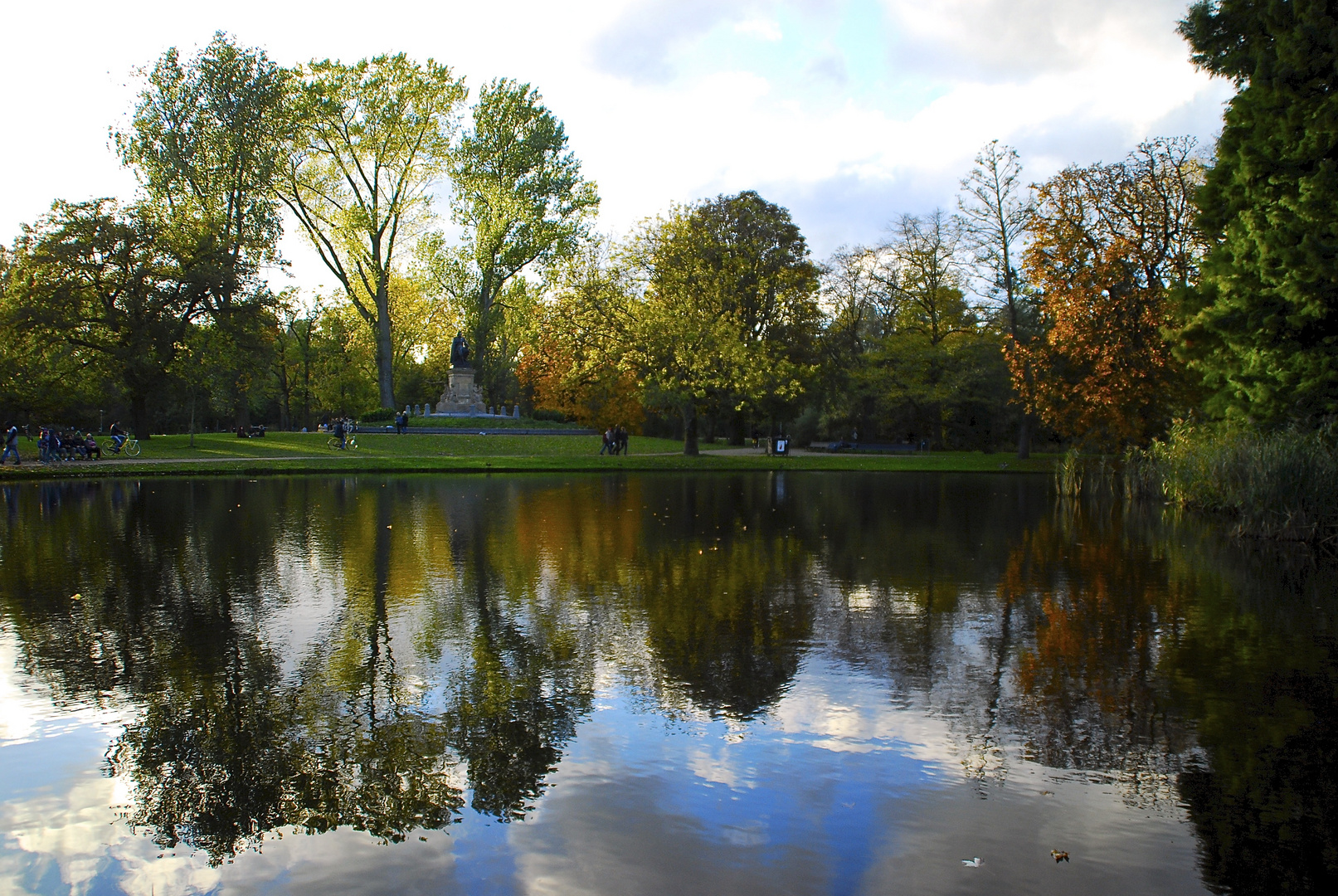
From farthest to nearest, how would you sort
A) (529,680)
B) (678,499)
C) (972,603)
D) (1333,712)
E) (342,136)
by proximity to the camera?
(342,136) < (678,499) < (972,603) < (529,680) < (1333,712)

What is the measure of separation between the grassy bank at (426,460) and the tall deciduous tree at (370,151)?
820 centimetres

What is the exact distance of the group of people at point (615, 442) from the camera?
137 feet

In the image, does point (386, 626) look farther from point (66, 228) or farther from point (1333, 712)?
point (66, 228)

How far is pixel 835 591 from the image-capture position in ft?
33.0

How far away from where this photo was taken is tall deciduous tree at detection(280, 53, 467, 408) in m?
43.8

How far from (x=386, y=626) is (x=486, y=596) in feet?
4.96

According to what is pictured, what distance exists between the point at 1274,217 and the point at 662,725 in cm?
1825

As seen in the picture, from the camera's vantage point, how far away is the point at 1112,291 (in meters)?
30.5

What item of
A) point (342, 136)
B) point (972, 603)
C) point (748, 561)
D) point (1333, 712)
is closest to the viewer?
point (1333, 712)

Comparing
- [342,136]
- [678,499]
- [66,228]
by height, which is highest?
[342,136]

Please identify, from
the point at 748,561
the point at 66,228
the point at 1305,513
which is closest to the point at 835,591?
the point at 748,561

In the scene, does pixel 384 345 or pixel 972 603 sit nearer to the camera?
pixel 972 603

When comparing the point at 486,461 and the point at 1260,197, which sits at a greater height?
the point at 1260,197

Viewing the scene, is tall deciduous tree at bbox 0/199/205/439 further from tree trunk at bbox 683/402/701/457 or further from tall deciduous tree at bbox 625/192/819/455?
tree trunk at bbox 683/402/701/457
